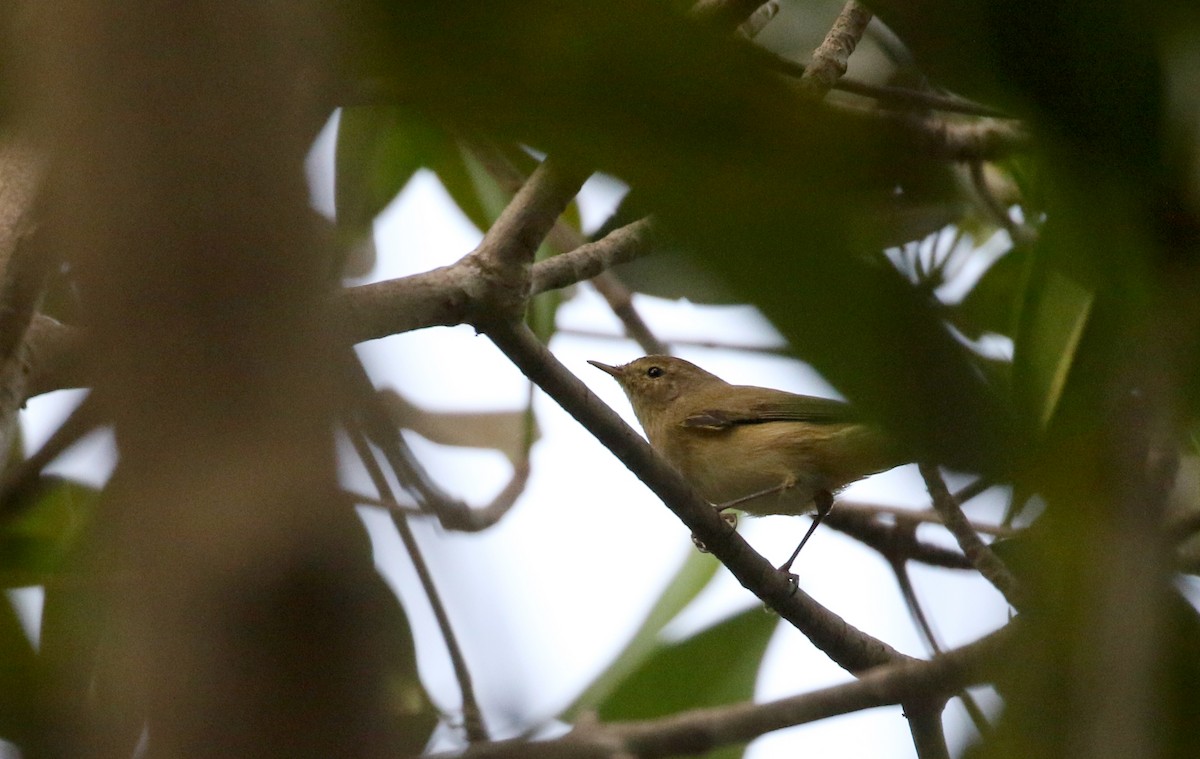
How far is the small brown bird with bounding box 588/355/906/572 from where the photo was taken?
17.3 ft

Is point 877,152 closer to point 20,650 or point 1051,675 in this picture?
point 1051,675

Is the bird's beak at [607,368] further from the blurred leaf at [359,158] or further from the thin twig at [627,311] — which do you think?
the blurred leaf at [359,158]

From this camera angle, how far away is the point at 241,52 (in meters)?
0.63

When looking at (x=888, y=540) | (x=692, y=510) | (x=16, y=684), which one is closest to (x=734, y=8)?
(x=692, y=510)

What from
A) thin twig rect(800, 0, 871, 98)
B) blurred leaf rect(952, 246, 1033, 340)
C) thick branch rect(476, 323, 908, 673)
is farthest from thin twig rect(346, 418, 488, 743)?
thin twig rect(800, 0, 871, 98)

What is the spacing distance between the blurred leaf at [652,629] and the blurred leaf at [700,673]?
0.21 feet

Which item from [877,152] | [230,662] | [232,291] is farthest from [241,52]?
[877,152]

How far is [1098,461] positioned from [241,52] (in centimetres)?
72

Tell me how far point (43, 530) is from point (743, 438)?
3.04m

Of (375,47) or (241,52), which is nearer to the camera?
(241,52)

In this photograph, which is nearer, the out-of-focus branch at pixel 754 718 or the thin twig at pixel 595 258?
the out-of-focus branch at pixel 754 718

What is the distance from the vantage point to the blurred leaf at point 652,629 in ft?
15.4

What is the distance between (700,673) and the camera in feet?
15.5

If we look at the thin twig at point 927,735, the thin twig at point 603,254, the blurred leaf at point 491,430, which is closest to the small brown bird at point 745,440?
the thin twig at point 603,254
